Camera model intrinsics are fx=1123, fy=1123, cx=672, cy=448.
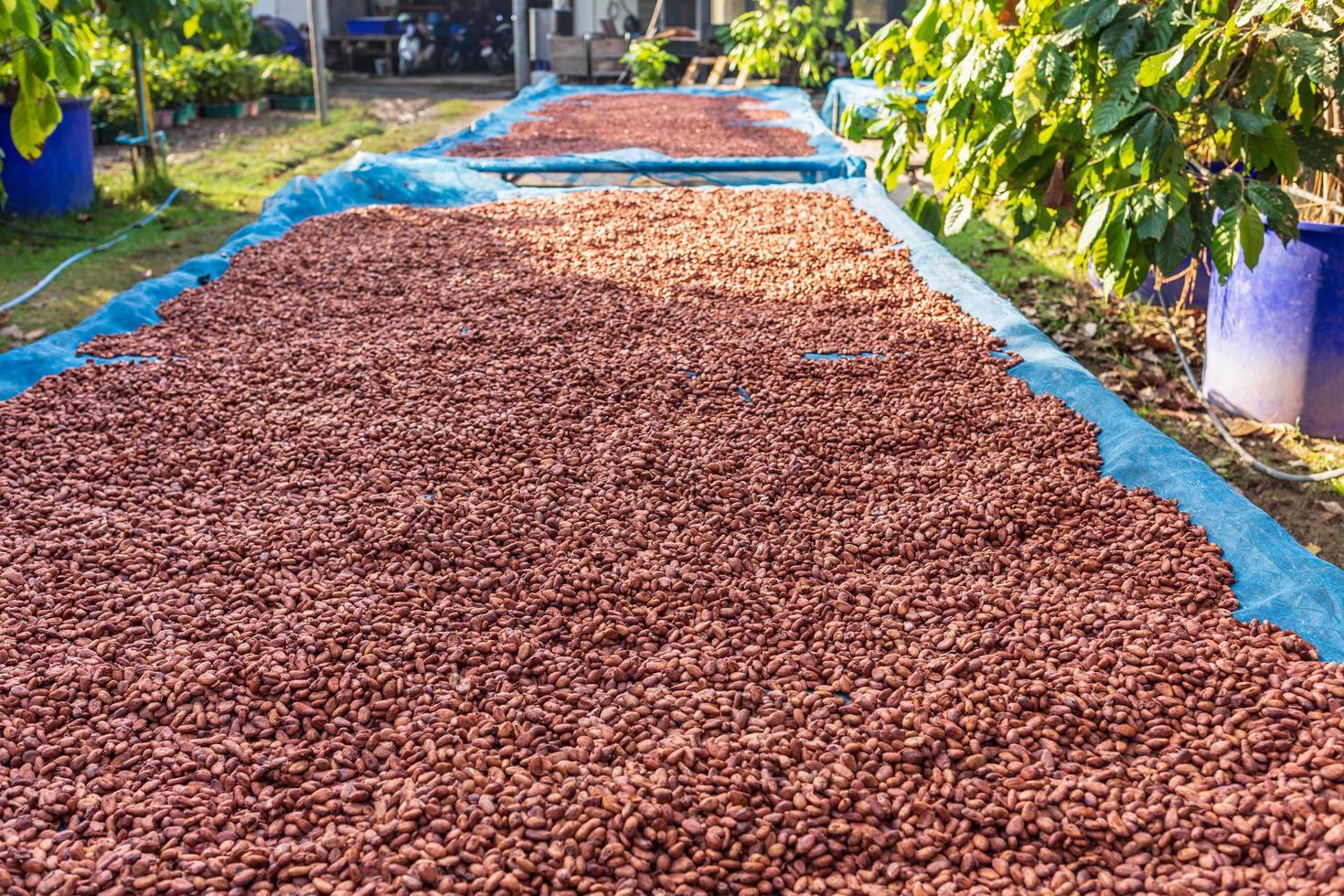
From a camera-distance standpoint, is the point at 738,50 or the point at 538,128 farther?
the point at 738,50

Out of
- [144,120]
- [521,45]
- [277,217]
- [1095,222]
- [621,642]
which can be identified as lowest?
[621,642]

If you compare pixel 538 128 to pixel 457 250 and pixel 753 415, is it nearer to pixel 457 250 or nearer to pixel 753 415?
pixel 457 250

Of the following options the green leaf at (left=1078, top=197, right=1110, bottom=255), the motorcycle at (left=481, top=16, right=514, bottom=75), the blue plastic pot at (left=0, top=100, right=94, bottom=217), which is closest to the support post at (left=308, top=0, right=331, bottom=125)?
the blue plastic pot at (left=0, top=100, right=94, bottom=217)

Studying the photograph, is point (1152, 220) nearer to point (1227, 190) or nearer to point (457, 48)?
point (1227, 190)

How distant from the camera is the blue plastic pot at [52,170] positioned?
5648 millimetres

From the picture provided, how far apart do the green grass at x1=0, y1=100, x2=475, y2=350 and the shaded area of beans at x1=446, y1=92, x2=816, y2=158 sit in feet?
4.28

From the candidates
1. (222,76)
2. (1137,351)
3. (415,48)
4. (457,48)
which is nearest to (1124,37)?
(1137,351)

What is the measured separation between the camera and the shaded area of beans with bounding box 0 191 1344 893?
1463 mm

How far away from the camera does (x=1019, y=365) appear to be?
3.10 m

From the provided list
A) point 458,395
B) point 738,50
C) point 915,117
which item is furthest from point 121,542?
point 738,50

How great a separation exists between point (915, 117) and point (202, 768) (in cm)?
303

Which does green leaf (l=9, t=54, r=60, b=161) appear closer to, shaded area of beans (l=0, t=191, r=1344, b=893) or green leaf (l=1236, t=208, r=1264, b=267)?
shaded area of beans (l=0, t=191, r=1344, b=893)

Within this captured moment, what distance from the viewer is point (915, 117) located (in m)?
3.74

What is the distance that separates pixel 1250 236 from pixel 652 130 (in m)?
5.82
